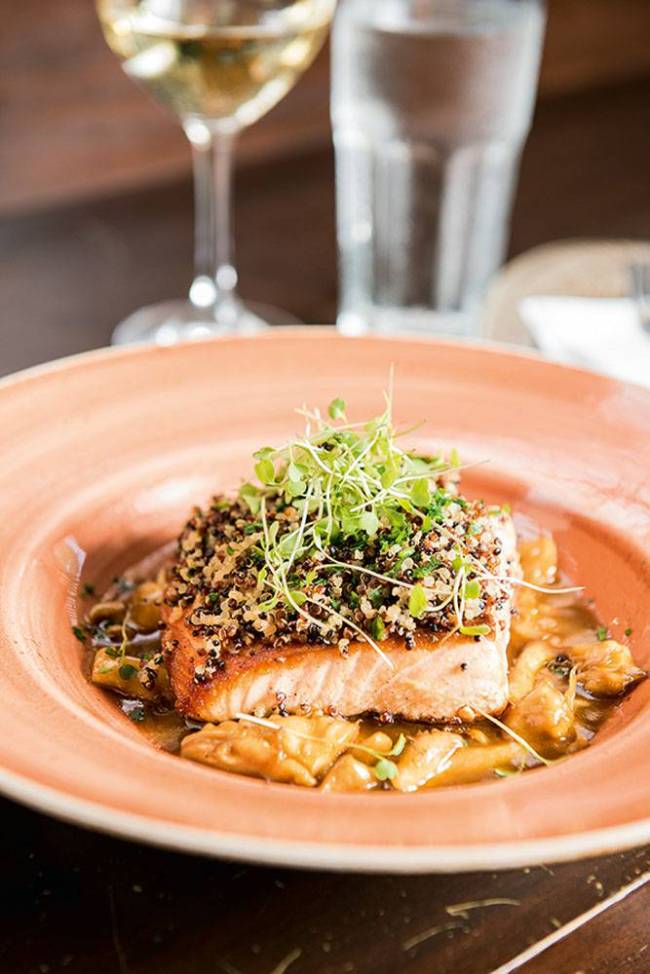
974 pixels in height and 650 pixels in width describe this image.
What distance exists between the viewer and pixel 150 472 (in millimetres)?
2232

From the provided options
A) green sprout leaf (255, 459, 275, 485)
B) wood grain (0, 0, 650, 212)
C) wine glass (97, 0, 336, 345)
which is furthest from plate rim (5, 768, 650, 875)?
wood grain (0, 0, 650, 212)

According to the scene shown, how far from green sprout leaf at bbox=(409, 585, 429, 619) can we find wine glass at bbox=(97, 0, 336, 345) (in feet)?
3.46

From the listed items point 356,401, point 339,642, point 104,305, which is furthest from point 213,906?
point 104,305

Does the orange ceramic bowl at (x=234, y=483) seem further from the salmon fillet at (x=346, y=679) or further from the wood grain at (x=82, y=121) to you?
the wood grain at (x=82, y=121)

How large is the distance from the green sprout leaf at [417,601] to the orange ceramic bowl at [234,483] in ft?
0.87

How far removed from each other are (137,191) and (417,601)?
300cm

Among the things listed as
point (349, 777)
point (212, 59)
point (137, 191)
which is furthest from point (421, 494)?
point (137, 191)

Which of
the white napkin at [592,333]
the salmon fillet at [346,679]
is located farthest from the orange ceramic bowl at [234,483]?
the white napkin at [592,333]

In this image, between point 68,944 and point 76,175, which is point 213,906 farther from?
point 76,175

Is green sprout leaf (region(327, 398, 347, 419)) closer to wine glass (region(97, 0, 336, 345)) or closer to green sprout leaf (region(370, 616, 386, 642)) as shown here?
green sprout leaf (region(370, 616, 386, 642))

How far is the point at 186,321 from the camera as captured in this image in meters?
3.46

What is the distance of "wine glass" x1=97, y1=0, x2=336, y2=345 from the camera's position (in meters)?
2.89

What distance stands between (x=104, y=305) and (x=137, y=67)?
0.83 m

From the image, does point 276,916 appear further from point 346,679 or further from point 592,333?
point 592,333
